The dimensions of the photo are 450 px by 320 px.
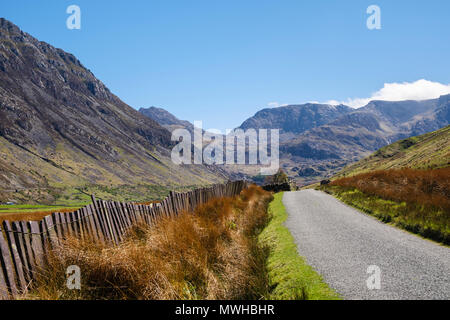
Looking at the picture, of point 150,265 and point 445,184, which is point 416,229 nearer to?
point 445,184

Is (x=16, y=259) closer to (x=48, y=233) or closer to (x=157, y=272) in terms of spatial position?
(x=48, y=233)

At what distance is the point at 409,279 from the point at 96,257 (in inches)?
241

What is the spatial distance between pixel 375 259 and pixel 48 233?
7.42 meters

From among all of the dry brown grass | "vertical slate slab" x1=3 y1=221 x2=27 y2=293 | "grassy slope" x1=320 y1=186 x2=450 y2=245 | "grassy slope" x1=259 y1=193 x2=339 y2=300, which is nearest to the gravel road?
"grassy slope" x1=259 y1=193 x2=339 y2=300

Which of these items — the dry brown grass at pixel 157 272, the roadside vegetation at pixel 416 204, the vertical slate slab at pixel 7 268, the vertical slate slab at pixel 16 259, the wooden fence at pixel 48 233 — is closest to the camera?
the vertical slate slab at pixel 7 268

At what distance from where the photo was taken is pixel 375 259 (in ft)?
25.2

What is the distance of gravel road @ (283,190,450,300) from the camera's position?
5.65 m

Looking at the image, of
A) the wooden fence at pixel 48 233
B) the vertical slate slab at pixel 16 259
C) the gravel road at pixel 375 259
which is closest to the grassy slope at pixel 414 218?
the gravel road at pixel 375 259

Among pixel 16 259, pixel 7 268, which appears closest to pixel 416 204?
pixel 16 259

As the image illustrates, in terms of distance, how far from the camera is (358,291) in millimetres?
5613

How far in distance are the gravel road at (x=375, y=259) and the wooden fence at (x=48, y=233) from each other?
4.97m

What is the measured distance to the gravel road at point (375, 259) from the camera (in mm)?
5648

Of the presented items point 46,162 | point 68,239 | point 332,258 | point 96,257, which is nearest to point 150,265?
point 96,257

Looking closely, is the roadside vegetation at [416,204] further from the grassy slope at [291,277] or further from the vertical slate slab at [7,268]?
the vertical slate slab at [7,268]
